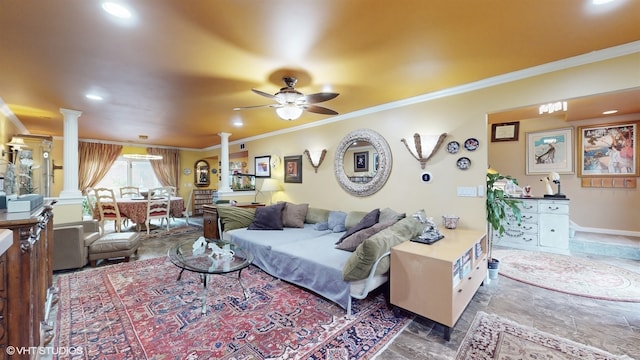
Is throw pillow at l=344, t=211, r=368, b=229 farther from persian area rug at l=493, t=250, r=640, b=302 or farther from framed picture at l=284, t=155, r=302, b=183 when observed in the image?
persian area rug at l=493, t=250, r=640, b=302

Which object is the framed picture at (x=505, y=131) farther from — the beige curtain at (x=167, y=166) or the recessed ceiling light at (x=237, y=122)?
the beige curtain at (x=167, y=166)

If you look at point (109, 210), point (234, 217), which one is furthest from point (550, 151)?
point (109, 210)

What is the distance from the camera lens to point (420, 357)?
1797 mm

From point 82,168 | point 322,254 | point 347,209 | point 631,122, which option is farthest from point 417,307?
point 82,168

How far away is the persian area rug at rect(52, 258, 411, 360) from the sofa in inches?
8.3

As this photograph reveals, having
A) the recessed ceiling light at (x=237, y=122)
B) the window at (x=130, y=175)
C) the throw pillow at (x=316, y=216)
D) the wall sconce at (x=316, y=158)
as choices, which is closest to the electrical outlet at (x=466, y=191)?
the throw pillow at (x=316, y=216)

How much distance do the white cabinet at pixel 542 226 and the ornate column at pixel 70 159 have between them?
6.91m

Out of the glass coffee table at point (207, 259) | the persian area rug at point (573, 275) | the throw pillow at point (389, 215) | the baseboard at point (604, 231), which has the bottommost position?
the persian area rug at point (573, 275)

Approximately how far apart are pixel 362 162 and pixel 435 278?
2.37 metres

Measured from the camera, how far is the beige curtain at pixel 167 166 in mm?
8312

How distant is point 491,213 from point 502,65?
1606mm

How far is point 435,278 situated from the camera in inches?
79.4

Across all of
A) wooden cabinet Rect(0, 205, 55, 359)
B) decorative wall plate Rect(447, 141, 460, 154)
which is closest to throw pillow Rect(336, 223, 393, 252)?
decorative wall plate Rect(447, 141, 460, 154)

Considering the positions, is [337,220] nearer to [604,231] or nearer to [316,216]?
[316,216]
